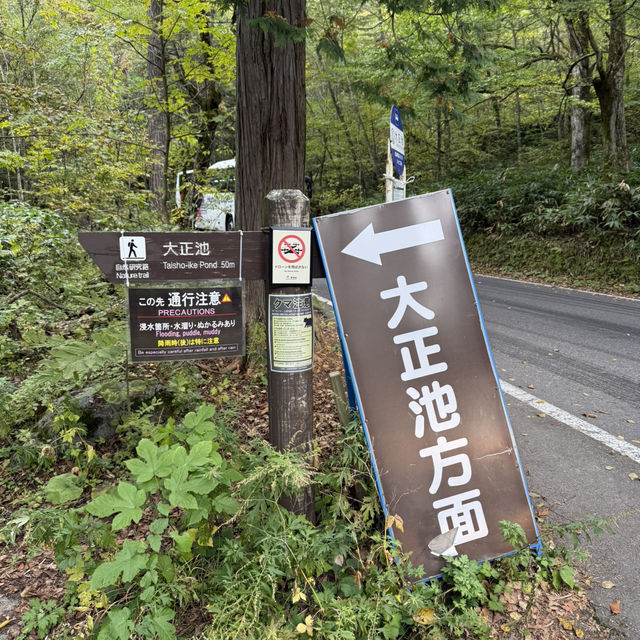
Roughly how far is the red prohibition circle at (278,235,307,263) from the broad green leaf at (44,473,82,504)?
1.77 metres

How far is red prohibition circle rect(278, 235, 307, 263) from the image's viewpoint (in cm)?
236

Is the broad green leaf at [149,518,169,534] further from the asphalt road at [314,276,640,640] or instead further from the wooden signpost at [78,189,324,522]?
the asphalt road at [314,276,640,640]

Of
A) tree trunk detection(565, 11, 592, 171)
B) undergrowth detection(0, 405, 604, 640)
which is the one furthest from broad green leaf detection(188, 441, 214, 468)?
tree trunk detection(565, 11, 592, 171)

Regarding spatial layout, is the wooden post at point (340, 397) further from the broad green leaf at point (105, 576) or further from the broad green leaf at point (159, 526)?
the broad green leaf at point (105, 576)

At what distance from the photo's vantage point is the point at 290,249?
2375 millimetres

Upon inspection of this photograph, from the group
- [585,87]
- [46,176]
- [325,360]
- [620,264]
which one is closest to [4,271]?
[46,176]

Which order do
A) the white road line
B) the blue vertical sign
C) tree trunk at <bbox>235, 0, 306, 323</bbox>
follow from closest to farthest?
the white road line, tree trunk at <bbox>235, 0, 306, 323</bbox>, the blue vertical sign

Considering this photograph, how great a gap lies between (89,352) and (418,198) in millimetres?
2437

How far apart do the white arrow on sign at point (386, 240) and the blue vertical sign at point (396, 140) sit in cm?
156

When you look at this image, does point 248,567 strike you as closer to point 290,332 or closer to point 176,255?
point 290,332

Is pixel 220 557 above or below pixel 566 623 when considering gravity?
above

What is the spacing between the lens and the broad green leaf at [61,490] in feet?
7.89

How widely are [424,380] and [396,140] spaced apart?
2536mm

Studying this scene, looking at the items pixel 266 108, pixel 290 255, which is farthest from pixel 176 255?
pixel 266 108
